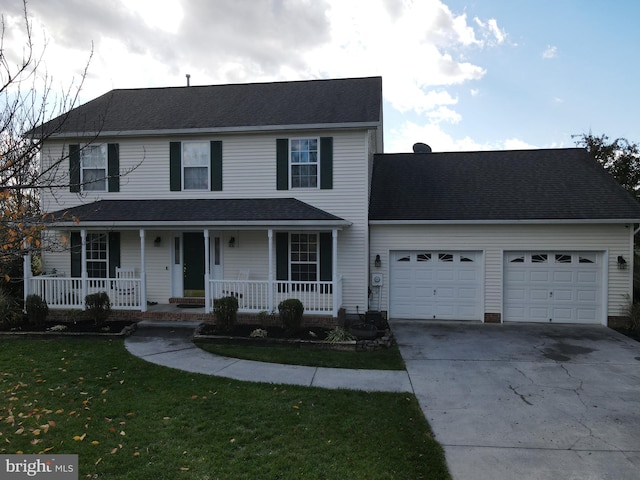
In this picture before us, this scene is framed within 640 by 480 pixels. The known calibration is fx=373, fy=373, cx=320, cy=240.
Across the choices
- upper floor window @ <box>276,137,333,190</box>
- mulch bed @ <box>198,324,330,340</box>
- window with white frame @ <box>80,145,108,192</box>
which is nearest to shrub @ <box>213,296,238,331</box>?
mulch bed @ <box>198,324,330,340</box>

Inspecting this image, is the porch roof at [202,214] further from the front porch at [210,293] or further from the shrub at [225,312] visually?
the shrub at [225,312]

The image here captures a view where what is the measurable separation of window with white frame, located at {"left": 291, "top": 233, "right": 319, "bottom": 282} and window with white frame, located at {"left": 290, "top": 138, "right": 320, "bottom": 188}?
60.4 inches

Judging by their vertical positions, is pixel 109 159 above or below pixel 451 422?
above

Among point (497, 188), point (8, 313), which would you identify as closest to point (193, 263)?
point (8, 313)

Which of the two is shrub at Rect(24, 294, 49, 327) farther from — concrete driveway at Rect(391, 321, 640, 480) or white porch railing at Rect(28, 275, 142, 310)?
concrete driveway at Rect(391, 321, 640, 480)

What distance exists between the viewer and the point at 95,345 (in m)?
8.28

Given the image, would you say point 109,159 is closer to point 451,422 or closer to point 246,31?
point 246,31

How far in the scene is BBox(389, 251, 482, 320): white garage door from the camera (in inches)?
435

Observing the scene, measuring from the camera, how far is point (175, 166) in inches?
447

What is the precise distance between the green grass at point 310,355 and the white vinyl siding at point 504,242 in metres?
3.50

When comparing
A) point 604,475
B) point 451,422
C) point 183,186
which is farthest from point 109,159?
point 604,475

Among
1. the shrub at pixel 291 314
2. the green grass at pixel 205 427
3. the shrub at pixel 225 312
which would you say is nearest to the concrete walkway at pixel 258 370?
the green grass at pixel 205 427

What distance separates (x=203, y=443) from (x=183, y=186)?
866cm

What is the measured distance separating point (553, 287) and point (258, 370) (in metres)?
8.89
